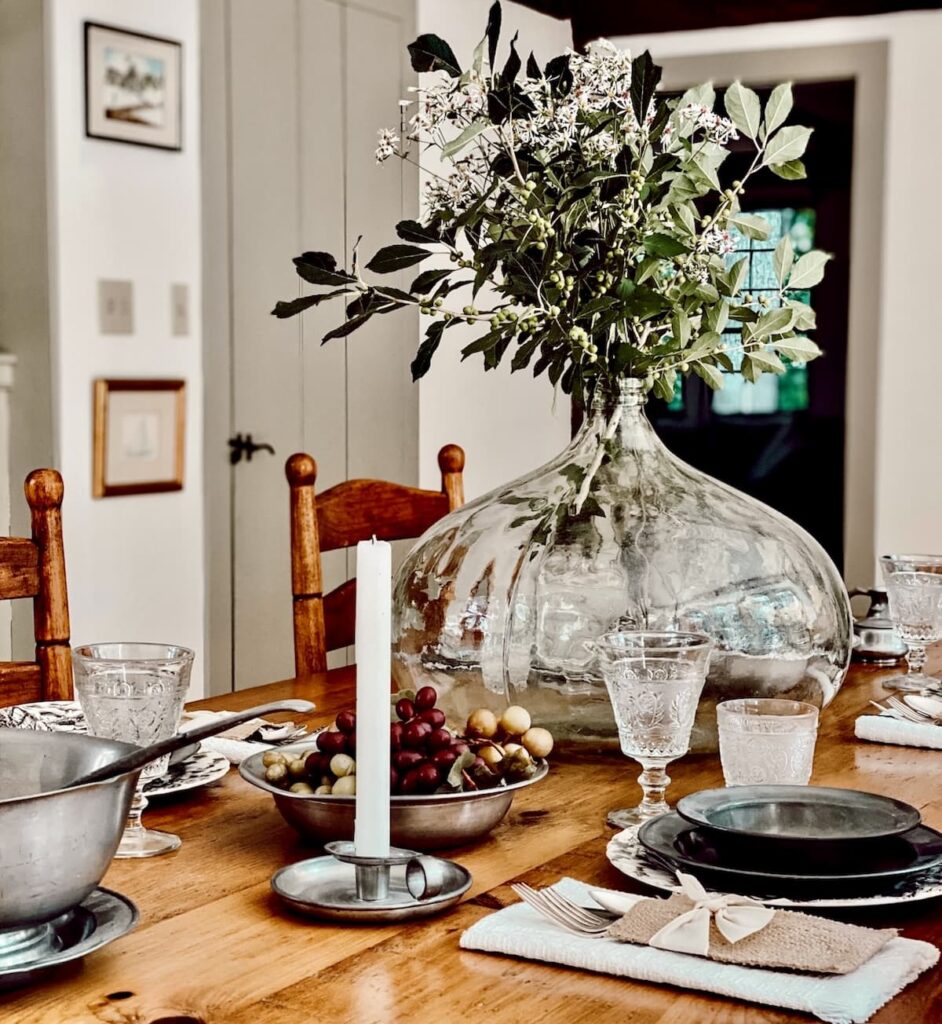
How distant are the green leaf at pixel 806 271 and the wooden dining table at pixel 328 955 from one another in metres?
0.55

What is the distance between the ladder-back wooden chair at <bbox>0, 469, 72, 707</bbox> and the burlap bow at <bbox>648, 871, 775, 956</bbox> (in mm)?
1091

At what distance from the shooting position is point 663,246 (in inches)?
58.6

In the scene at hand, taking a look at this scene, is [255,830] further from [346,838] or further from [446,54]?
[446,54]

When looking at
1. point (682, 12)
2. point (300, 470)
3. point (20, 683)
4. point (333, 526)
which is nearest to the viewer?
point (20, 683)

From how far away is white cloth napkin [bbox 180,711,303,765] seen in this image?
1.52 meters

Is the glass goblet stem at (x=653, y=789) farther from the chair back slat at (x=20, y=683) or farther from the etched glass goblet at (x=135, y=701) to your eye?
the chair back slat at (x=20, y=683)

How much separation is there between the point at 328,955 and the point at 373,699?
0.16 metres

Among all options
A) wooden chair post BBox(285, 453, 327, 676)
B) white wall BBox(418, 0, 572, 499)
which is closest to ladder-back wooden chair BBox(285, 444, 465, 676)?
wooden chair post BBox(285, 453, 327, 676)

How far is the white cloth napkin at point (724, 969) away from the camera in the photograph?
895 mm

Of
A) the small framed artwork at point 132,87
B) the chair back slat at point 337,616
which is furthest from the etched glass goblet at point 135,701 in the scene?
the small framed artwork at point 132,87

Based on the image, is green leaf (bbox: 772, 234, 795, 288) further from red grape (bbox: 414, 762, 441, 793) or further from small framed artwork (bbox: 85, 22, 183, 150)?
small framed artwork (bbox: 85, 22, 183, 150)

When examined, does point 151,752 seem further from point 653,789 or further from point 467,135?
point 467,135

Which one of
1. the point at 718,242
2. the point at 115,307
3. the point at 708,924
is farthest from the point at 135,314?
the point at 708,924

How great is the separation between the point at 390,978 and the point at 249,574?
343 centimetres
